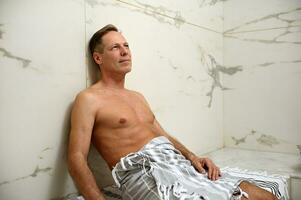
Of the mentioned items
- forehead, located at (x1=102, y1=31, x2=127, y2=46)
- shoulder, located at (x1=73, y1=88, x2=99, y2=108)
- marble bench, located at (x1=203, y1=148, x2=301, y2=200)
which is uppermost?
forehead, located at (x1=102, y1=31, x2=127, y2=46)

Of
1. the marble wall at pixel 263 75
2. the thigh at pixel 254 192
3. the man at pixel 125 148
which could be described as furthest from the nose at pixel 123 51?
the marble wall at pixel 263 75

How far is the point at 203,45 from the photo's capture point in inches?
92.5

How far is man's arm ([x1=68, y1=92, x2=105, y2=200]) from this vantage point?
45.2 inches

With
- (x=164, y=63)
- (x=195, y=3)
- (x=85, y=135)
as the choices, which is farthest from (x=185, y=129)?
(x=85, y=135)

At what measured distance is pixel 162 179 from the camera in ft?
3.83

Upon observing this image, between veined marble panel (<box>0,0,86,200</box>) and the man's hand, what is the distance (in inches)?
22.0

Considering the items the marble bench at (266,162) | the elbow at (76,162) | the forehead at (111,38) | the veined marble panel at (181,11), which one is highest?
the veined marble panel at (181,11)

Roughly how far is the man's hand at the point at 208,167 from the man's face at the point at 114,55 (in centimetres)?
53

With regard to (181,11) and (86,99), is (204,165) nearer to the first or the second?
(86,99)

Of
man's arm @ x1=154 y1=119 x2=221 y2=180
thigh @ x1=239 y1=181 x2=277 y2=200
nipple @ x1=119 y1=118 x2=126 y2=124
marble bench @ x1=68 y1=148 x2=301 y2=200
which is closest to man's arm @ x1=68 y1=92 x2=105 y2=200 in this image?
nipple @ x1=119 y1=118 x2=126 y2=124

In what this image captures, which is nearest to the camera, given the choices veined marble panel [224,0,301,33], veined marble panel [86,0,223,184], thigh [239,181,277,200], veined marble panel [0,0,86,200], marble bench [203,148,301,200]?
veined marble panel [0,0,86,200]

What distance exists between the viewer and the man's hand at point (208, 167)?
1.36m

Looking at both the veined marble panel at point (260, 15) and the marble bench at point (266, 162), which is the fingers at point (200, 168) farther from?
the veined marble panel at point (260, 15)

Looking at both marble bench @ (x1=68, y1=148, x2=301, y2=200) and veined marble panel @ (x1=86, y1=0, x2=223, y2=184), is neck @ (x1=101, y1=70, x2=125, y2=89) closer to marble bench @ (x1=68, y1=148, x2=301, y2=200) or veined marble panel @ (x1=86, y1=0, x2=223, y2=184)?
veined marble panel @ (x1=86, y1=0, x2=223, y2=184)
